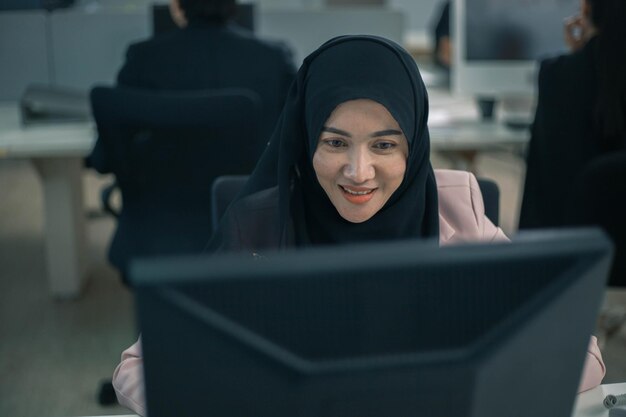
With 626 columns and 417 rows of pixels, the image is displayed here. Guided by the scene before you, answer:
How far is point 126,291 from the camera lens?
11.4 feet

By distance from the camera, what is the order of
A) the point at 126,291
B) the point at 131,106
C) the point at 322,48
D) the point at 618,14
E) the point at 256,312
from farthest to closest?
the point at 126,291 → the point at 618,14 → the point at 131,106 → the point at 322,48 → the point at 256,312

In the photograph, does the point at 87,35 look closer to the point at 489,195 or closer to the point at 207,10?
the point at 207,10

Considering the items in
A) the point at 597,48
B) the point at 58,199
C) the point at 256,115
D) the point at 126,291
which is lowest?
the point at 126,291

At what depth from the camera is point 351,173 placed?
1277mm

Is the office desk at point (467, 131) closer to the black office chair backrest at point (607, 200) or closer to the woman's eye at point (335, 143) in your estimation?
the black office chair backrest at point (607, 200)

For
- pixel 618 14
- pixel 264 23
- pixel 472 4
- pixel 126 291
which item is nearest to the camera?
pixel 618 14

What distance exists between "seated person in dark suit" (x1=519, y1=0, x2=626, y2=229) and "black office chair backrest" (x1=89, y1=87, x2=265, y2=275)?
0.80 meters

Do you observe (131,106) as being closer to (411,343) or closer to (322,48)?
(322,48)

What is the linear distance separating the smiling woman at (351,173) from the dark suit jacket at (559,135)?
42.9 inches

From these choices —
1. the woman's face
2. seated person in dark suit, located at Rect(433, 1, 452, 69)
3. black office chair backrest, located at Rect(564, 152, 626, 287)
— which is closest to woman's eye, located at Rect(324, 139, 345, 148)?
the woman's face

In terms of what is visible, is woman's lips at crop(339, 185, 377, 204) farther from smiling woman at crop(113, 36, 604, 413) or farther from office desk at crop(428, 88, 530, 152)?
office desk at crop(428, 88, 530, 152)

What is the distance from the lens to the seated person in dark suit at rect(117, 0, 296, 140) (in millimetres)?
2605

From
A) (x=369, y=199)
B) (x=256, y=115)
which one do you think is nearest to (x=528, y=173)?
(x=256, y=115)

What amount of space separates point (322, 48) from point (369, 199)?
23 centimetres
